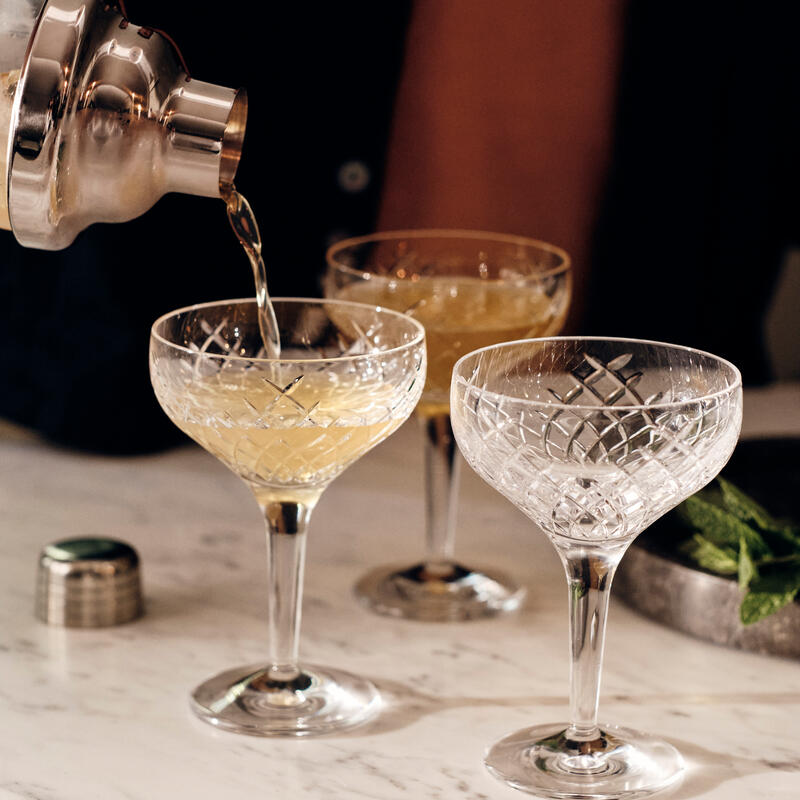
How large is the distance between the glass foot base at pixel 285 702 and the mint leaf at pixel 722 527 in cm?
31

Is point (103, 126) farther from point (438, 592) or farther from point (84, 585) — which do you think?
point (438, 592)

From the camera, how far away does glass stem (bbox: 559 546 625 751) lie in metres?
0.96

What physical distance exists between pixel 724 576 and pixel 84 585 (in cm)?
54

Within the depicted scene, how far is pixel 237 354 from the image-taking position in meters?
1.12

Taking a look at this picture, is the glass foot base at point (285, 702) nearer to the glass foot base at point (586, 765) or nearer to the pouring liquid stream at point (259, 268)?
the glass foot base at point (586, 765)

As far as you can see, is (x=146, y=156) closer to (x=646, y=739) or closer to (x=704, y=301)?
(x=646, y=739)

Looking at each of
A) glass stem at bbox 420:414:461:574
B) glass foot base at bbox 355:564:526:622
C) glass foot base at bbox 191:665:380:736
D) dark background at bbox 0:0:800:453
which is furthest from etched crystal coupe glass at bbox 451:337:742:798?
dark background at bbox 0:0:800:453

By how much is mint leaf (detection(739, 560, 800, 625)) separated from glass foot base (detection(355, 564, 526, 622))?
0.80ft

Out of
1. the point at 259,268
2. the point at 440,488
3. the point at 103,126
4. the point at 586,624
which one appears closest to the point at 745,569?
the point at 586,624

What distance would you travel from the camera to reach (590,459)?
2.96 ft

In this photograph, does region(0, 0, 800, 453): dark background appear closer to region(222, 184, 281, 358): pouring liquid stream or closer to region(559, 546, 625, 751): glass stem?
region(222, 184, 281, 358): pouring liquid stream

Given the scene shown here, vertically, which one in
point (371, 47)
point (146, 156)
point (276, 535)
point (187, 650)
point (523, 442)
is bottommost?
point (187, 650)

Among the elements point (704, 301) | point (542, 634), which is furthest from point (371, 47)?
point (542, 634)

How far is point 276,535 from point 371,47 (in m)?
0.89
